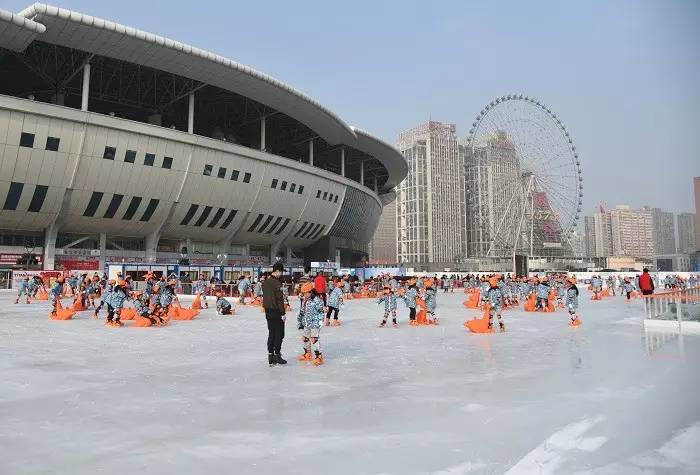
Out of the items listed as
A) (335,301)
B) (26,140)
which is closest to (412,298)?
(335,301)

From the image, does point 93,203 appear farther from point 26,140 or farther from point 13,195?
point 26,140

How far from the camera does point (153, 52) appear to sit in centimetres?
4262

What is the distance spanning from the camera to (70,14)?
122 ft

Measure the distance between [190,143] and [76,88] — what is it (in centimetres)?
1589

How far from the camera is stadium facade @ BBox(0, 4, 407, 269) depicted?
4019cm

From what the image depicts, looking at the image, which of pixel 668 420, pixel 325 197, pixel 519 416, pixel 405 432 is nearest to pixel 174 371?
pixel 405 432

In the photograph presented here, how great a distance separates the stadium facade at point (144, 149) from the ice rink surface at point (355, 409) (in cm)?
3537

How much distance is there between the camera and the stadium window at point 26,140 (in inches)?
1547

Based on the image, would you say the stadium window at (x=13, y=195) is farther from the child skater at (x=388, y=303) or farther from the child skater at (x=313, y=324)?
the child skater at (x=313, y=324)

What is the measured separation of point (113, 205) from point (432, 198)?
111 m

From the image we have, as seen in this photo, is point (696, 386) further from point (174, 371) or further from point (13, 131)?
point (13, 131)

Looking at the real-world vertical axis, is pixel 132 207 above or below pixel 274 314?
above

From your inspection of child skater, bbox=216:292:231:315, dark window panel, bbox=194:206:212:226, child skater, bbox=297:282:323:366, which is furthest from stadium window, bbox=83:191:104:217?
child skater, bbox=297:282:323:366

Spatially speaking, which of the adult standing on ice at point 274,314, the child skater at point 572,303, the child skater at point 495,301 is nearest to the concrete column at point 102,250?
the child skater at point 495,301
